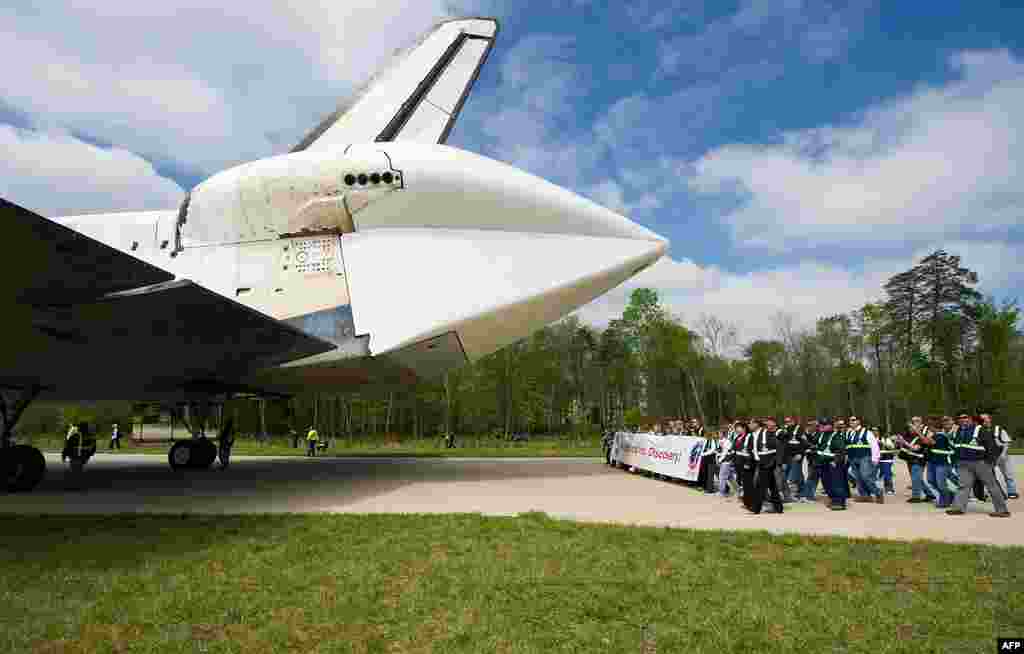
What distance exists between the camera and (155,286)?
9688 millimetres

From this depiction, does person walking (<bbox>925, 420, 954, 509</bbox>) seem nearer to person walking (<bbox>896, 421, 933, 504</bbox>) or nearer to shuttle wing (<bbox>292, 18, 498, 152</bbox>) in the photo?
person walking (<bbox>896, 421, 933, 504</bbox>)

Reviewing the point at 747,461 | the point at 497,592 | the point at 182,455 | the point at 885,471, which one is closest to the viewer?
the point at 497,592

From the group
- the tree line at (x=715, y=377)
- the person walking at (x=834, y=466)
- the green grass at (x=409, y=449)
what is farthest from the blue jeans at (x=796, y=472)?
the tree line at (x=715, y=377)

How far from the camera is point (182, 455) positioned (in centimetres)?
1862

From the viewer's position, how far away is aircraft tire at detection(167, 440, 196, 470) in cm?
1855

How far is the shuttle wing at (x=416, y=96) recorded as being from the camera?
56.2ft

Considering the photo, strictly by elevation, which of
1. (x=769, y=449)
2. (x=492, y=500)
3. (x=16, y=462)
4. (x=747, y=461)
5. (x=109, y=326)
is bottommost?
(x=492, y=500)

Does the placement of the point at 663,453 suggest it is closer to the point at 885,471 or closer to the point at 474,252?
the point at 885,471

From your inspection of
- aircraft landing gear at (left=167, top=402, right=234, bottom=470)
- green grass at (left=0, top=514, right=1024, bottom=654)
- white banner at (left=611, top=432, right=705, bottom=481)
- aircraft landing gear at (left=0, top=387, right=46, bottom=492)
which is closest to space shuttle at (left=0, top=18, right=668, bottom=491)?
aircraft landing gear at (left=0, top=387, right=46, bottom=492)

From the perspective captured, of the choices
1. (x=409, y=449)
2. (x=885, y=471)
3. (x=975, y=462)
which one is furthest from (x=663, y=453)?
(x=409, y=449)

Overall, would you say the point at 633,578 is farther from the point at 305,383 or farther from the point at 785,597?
the point at 305,383

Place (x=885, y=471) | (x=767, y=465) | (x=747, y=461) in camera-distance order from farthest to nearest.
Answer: (x=885, y=471), (x=747, y=461), (x=767, y=465)

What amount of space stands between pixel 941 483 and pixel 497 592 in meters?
9.79

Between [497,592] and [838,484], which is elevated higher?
[838,484]
